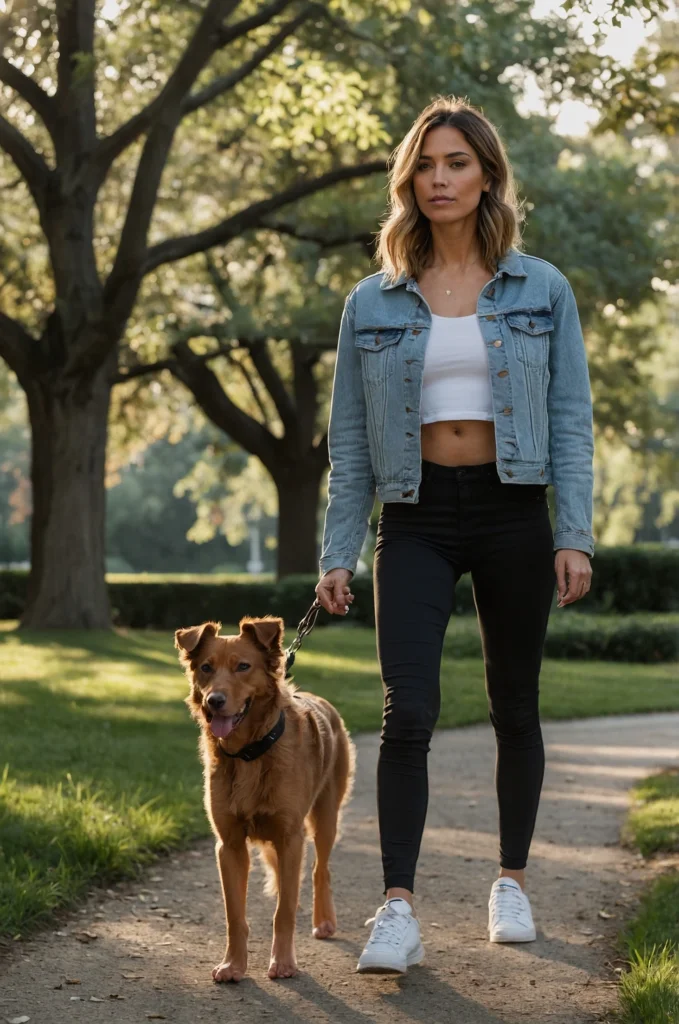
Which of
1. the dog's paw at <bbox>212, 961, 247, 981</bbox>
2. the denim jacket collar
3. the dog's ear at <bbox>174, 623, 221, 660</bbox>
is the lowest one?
the dog's paw at <bbox>212, 961, 247, 981</bbox>

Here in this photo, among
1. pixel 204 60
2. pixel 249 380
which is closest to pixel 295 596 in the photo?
pixel 249 380

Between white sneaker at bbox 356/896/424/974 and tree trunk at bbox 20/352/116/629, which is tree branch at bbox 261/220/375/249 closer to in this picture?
tree trunk at bbox 20/352/116/629

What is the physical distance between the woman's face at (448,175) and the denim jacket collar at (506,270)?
0.19 meters

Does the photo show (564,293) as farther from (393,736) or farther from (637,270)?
(637,270)

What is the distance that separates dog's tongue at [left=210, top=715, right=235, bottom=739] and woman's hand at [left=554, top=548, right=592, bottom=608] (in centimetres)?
104

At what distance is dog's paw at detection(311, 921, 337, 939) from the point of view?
15.9 feet

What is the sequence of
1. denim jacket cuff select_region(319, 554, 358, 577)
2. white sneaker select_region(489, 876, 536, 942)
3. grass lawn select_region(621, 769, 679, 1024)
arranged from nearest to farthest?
grass lawn select_region(621, 769, 679, 1024) → denim jacket cuff select_region(319, 554, 358, 577) → white sneaker select_region(489, 876, 536, 942)

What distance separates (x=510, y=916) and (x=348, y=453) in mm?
1606

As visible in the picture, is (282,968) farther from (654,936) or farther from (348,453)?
(348,453)

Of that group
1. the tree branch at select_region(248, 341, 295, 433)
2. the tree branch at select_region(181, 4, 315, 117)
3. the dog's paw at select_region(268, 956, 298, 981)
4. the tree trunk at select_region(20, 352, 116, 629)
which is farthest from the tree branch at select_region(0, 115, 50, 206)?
the dog's paw at select_region(268, 956, 298, 981)

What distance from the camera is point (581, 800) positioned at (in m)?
8.01

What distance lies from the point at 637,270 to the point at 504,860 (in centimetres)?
1589

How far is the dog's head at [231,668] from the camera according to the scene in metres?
4.20

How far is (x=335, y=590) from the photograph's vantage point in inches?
171
